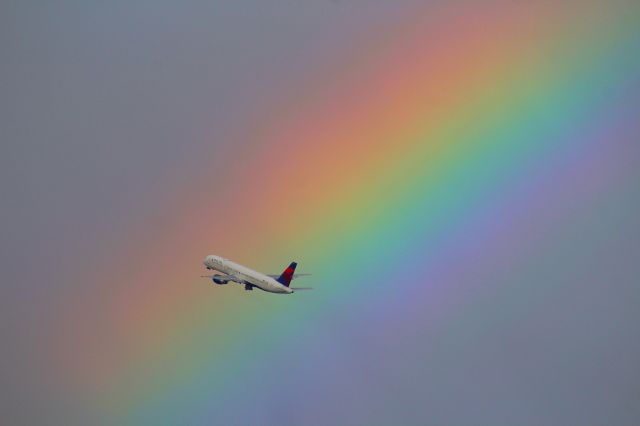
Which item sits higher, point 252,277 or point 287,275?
point 287,275

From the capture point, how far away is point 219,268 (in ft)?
589

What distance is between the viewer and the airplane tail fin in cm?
17162

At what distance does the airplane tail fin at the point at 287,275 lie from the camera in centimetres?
17162

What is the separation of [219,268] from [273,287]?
16.4 m

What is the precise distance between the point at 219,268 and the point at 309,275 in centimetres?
2346

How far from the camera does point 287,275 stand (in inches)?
6777

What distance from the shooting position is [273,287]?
171 m

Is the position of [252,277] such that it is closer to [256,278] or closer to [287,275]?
[256,278]

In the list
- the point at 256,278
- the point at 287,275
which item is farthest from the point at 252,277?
the point at 287,275

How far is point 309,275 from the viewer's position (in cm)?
18875

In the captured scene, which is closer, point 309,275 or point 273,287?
point 273,287
